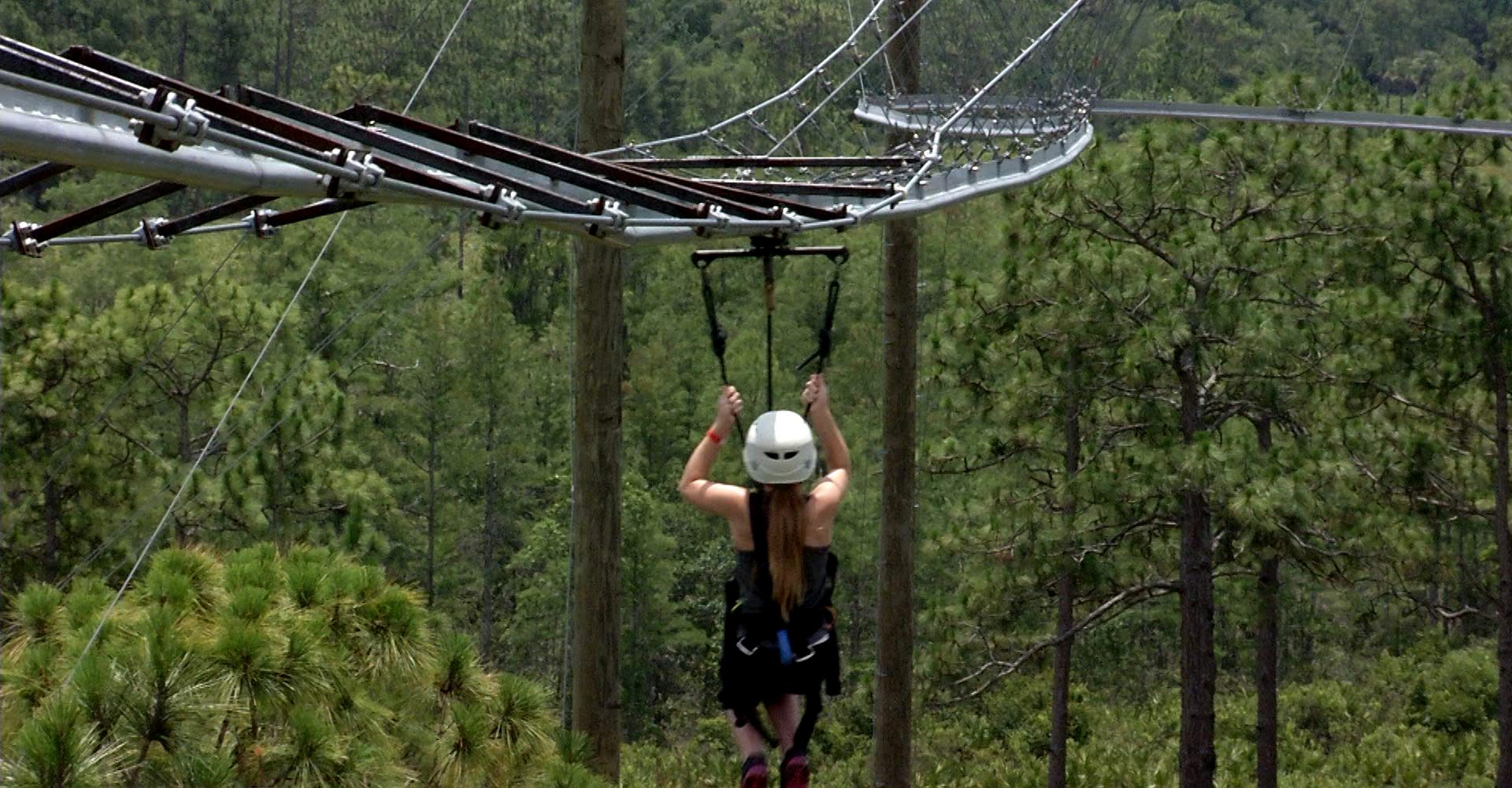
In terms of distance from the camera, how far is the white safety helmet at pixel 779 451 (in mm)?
4887

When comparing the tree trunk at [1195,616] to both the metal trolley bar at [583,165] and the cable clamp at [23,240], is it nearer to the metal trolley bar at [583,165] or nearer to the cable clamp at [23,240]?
the metal trolley bar at [583,165]

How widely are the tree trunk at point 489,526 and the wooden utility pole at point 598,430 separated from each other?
21.2 metres

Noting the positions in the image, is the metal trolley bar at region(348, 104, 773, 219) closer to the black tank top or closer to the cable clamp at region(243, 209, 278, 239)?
the cable clamp at region(243, 209, 278, 239)

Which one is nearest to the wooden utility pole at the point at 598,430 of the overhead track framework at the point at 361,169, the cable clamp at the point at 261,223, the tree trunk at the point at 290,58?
the overhead track framework at the point at 361,169

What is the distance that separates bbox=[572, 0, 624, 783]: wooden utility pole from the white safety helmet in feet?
11.6

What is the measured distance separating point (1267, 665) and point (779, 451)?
1363cm

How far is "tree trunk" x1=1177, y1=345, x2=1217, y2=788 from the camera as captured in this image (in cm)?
1465

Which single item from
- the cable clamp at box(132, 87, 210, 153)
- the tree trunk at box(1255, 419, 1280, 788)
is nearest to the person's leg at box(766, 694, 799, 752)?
the cable clamp at box(132, 87, 210, 153)

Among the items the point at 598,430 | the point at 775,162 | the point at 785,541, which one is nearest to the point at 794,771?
the point at 785,541

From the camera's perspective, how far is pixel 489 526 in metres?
31.6

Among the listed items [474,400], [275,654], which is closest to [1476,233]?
[275,654]

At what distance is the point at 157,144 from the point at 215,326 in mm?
16342

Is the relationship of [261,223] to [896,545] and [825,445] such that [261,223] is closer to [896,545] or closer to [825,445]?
[825,445]

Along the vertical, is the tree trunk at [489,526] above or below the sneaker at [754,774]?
below
